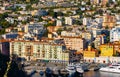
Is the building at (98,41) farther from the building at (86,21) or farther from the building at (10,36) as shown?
the building at (86,21)

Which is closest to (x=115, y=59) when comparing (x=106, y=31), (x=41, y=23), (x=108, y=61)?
(x=108, y=61)

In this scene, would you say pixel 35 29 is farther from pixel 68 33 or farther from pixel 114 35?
pixel 114 35

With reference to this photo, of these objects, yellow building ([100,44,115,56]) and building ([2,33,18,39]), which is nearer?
yellow building ([100,44,115,56])

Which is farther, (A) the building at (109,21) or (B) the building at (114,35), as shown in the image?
(A) the building at (109,21)

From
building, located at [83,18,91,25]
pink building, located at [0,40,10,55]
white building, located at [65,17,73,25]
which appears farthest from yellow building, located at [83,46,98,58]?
white building, located at [65,17,73,25]

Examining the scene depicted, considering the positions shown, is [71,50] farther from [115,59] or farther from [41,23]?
[41,23]

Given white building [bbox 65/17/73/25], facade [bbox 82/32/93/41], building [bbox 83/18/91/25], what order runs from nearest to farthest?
facade [bbox 82/32/93/41]
building [bbox 83/18/91/25]
white building [bbox 65/17/73/25]

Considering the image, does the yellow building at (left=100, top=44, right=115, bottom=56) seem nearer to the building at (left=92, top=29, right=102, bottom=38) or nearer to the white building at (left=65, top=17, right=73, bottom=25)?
the building at (left=92, top=29, right=102, bottom=38)

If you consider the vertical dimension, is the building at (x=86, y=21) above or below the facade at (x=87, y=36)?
above

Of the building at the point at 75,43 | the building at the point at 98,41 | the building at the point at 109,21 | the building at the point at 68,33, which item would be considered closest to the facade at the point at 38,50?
the building at the point at 75,43
